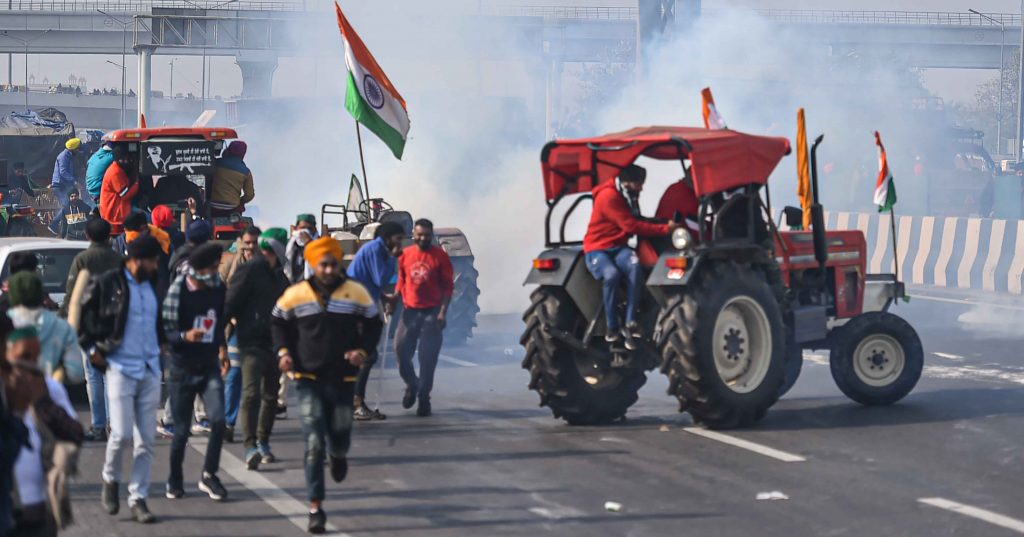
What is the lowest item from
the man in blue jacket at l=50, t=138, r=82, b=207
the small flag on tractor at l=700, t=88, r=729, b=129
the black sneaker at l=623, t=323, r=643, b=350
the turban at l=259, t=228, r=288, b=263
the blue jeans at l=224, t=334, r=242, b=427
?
the blue jeans at l=224, t=334, r=242, b=427

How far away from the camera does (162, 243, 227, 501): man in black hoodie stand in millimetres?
9227

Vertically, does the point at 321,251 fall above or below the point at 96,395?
above

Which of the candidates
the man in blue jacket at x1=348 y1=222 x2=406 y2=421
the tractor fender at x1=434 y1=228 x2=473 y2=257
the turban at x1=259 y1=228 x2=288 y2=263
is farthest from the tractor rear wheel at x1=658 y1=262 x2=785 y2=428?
the tractor fender at x1=434 y1=228 x2=473 y2=257

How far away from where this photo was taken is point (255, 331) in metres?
10.1

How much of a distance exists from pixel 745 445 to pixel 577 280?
6.59ft

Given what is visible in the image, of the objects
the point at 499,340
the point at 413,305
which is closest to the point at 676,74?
the point at 499,340

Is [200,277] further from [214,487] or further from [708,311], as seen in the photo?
[708,311]

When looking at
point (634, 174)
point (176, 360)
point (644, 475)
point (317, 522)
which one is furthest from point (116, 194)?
point (317, 522)

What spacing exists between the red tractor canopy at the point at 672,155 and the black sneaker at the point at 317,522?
4.39m

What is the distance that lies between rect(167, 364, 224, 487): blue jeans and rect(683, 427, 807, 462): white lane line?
12.7ft

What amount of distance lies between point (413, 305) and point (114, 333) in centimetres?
448

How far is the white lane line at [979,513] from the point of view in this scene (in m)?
8.47

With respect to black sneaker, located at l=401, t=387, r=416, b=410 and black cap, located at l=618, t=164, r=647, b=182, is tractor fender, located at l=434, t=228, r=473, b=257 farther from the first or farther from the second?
black cap, located at l=618, t=164, r=647, b=182

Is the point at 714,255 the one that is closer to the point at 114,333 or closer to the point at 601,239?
the point at 601,239
